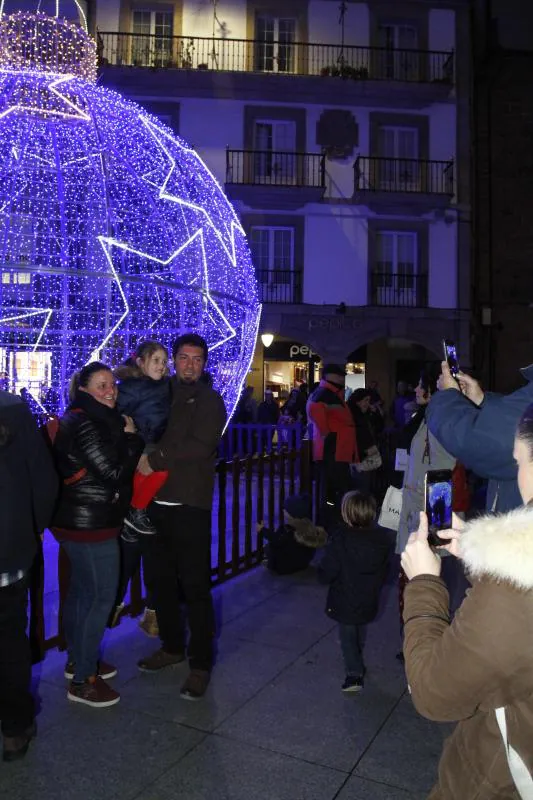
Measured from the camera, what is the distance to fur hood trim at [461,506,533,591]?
43.7 inches

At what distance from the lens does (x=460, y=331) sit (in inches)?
642

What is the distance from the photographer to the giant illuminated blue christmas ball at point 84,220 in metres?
4.16

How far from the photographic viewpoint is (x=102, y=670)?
324 centimetres

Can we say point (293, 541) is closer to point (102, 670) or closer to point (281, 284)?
point (102, 670)

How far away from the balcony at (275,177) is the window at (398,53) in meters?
3.20

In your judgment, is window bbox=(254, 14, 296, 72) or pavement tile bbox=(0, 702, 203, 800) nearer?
pavement tile bbox=(0, 702, 203, 800)

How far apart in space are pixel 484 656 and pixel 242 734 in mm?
1987

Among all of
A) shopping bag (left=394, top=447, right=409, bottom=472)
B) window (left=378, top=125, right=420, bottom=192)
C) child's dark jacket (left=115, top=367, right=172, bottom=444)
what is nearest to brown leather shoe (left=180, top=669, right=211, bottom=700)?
child's dark jacket (left=115, top=367, right=172, bottom=444)

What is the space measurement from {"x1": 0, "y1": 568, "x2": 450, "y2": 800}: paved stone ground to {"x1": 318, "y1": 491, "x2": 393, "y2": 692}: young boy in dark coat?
0.18m

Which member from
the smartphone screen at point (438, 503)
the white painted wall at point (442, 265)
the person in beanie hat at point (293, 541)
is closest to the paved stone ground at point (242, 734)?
the person in beanie hat at point (293, 541)

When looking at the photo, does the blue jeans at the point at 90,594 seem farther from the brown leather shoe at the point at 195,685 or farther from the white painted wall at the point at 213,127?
the white painted wall at the point at 213,127

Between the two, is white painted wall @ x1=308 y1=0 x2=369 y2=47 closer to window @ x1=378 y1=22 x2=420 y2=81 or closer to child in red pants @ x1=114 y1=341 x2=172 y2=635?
window @ x1=378 y1=22 x2=420 y2=81

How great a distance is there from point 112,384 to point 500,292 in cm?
1709

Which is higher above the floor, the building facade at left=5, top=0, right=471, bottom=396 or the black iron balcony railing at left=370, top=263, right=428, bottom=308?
the building facade at left=5, top=0, right=471, bottom=396
